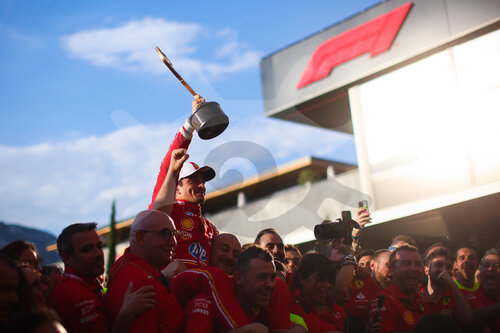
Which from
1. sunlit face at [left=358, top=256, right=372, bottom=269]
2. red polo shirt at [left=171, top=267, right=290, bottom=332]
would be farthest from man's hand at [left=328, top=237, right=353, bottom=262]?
sunlit face at [left=358, top=256, right=372, bottom=269]

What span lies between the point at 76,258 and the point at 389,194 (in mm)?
9781

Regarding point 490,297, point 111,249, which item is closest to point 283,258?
point 490,297

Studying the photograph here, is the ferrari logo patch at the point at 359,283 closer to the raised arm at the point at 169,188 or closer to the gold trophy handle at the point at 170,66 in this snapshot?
the raised arm at the point at 169,188

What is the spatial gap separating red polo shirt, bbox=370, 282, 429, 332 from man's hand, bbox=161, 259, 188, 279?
6.16 ft

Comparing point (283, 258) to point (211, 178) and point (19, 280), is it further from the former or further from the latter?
point (19, 280)

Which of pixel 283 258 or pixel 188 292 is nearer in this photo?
pixel 188 292

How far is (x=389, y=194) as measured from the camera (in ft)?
39.8

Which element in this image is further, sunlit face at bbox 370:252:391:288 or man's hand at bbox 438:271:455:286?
sunlit face at bbox 370:252:391:288

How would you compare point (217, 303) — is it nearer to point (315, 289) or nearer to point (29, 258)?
point (315, 289)

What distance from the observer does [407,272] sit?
5.08m

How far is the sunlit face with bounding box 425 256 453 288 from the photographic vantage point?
566 centimetres

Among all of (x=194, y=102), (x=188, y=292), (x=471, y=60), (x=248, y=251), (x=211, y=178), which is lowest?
(x=188, y=292)

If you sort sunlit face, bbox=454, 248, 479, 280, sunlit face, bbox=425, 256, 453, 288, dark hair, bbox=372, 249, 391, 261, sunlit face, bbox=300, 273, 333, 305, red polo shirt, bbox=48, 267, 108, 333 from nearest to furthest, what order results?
red polo shirt, bbox=48, 267, 108, 333 < sunlit face, bbox=300, 273, 333, 305 < sunlit face, bbox=425, 256, 453, 288 < dark hair, bbox=372, 249, 391, 261 < sunlit face, bbox=454, 248, 479, 280

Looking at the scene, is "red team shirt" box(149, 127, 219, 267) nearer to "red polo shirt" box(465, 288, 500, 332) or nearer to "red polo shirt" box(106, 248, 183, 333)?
"red polo shirt" box(106, 248, 183, 333)
